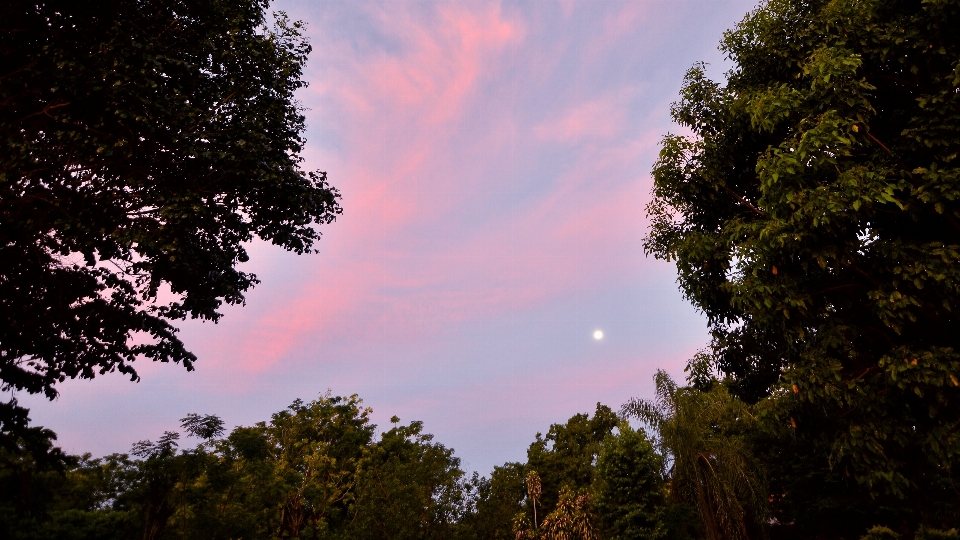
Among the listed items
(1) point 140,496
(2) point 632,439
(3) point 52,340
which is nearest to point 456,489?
(2) point 632,439

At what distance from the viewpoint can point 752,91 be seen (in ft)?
35.6

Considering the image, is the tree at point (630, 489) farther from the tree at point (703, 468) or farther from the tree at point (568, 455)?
the tree at point (568, 455)

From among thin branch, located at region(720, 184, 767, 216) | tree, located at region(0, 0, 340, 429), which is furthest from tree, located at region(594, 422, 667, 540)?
tree, located at region(0, 0, 340, 429)

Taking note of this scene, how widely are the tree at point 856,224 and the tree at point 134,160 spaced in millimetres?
8816

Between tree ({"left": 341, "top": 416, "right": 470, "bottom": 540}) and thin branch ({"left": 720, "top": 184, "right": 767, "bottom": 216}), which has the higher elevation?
thin branch ({"left": 720, "top": 184, "right": 767, "bottom": 216})

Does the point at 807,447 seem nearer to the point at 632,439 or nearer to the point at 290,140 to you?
the point at 632,439

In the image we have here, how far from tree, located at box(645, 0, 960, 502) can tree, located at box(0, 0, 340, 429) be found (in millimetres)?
8816

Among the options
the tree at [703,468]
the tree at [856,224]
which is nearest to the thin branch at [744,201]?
the tree at [856,224]

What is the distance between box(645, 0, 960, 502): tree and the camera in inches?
350

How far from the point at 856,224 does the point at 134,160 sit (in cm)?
1330

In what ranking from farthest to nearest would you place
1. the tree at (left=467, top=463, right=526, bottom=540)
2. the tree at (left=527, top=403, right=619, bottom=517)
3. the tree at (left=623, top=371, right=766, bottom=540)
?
the tree at (left=527, top=403, right=619, bottom=517), the tree at (left=467, top=463, right=526, bottom=540), the tree at (left=623, top=371, right=766, bottom=540)

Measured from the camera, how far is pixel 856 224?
999 centimetres

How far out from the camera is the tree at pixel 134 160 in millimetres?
9016

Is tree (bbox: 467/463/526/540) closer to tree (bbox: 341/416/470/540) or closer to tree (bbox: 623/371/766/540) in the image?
tree (bbox: 341/416/470/540)
